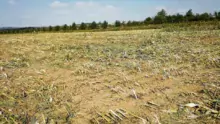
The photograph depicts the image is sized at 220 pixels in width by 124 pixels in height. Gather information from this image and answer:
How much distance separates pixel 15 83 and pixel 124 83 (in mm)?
2577

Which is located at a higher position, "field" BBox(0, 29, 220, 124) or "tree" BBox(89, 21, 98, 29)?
"tree" BBox(89, 21, 98, 29)

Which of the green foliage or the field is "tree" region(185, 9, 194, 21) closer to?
the green foliage

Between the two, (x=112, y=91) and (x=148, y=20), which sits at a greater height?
(x=148, y=20)

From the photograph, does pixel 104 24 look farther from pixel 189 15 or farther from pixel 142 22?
pixel 189 15

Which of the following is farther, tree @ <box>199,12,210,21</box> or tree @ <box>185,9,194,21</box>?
tree @ <box>185,9,194,21</box>

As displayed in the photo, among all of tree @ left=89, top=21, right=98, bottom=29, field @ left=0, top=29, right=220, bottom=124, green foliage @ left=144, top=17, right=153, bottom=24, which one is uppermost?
green foliage @ left=144, top=17, right=153, bottom=24

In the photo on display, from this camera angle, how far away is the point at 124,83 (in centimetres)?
457

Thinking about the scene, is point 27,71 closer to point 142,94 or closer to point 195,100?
point 142,94

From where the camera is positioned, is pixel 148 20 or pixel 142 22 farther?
pixel 148 20

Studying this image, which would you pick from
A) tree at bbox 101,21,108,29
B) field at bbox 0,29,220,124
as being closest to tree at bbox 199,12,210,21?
tree at bbox 101,21,108,29

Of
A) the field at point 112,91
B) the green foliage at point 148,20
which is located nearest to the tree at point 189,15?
the green foliage at point 148,20

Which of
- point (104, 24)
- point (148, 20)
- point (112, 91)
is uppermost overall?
point (148, 20)

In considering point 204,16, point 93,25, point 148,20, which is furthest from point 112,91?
point 148,20

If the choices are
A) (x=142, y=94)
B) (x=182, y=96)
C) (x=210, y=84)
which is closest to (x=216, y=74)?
(x=210, y=84)
